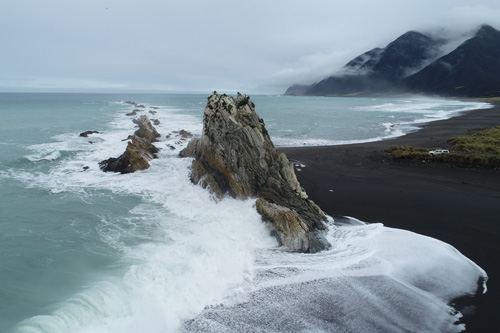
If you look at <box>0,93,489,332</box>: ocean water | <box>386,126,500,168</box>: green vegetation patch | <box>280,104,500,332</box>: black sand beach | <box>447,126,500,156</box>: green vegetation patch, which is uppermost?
<box>447,126,500,156</box>: green vegetation patch

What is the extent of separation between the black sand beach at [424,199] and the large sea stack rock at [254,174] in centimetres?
365

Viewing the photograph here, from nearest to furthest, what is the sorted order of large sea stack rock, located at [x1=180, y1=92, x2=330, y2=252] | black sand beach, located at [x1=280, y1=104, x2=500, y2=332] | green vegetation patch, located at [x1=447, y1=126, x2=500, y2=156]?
black sand beach, located at [x1=280, y1=104, x2=500, y2=332]
large sea stack rock, located at [x1=180, y1=92, x2=330, y2=252]
green vegetation patch, located at [x1=447, y1=126, x2=500, y2=156]

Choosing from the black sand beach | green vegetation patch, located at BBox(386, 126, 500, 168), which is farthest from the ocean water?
green vegetation patch, located at BBox(386, 126, 500, 168)

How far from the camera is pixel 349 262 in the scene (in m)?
13.6

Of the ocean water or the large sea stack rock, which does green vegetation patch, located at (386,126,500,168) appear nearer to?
the ocean water

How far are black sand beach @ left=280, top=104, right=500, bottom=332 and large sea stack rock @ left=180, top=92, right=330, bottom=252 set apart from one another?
365 centimetres

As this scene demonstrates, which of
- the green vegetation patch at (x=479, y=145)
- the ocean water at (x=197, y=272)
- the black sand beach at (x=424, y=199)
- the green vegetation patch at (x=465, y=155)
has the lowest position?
the ocean water at (x=197, y=272)

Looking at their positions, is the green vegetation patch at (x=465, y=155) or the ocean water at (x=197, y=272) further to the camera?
the green vegetation patch at (x=465, y=155)

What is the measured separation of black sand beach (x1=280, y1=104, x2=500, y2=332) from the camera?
1406 centimetres

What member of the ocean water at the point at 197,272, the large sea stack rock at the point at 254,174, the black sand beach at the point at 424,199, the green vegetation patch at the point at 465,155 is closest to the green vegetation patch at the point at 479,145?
the green vegetation patch at the point at 465,155

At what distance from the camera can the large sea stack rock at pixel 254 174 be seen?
49.9ft

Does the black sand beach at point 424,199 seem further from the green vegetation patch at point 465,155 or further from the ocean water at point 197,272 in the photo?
the green vegetation patch at point 465,155

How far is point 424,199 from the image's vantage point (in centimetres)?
2075

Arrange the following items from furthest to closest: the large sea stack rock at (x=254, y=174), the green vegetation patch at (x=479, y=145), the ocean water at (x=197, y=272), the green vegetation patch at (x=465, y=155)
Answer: the green vegetation patch at (x=479, y=145) < the green vegetation patch at (x=465, y=155) < the large sea stack rock at (x=254, y=174) < the ocean water at (x=197, y=272)
